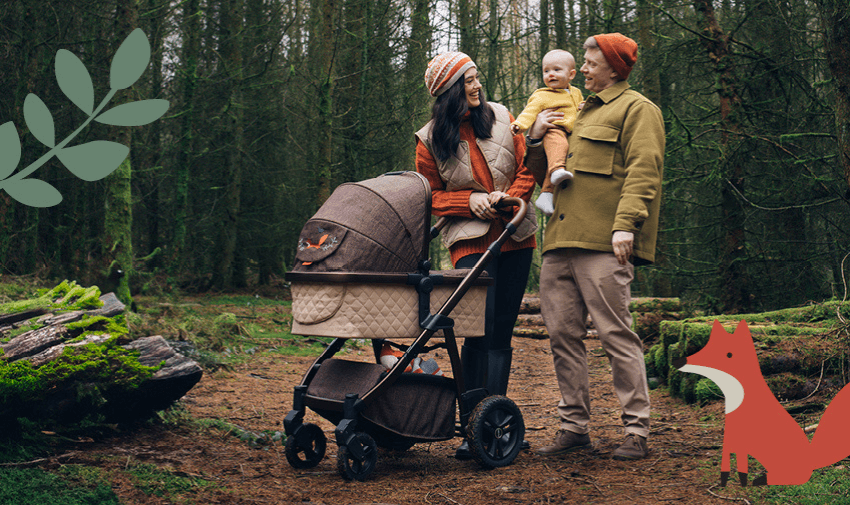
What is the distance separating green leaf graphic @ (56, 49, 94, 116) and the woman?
1.96m

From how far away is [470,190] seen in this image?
387 cm

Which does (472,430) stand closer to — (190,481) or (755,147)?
(190,481)

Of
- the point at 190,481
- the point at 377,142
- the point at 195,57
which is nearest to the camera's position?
the point at 190,481

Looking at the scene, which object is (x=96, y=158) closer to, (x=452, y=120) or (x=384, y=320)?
(x=384, y=320)

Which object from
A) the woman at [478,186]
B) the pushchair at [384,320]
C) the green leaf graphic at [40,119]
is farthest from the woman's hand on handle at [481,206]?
the green leaf graphic at [40,119]

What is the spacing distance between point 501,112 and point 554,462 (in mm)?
2073

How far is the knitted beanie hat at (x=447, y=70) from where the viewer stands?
372 cm

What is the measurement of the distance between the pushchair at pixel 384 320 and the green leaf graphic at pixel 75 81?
1.32 metres

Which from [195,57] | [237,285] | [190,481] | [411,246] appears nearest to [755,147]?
[411,246]

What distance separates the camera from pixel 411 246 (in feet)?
11.4

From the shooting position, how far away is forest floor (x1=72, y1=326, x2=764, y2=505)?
2996 millimetres

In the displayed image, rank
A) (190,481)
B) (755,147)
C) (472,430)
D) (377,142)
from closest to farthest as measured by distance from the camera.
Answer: (190,481) → (472,430) → (755,147) → (377,142)

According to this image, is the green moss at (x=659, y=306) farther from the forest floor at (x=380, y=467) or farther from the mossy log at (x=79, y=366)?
the mossy log at (x=79, y=366)

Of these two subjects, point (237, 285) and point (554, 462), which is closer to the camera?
point (554, 462)
